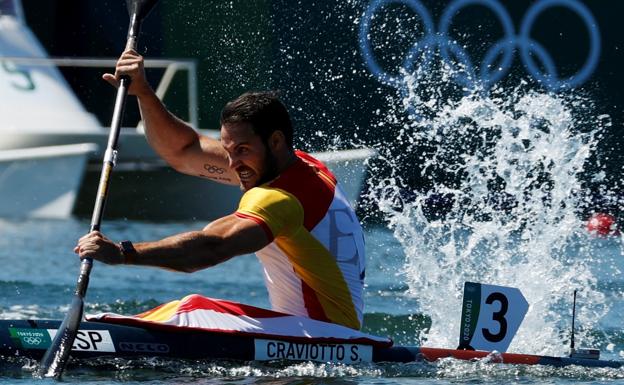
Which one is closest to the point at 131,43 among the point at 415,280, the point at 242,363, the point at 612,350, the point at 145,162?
the point at 242,363

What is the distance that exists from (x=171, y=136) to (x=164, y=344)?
1.28m

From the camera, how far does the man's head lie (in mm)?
5578

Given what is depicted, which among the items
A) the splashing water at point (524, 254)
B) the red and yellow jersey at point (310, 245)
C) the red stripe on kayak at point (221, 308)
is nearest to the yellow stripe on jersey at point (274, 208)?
the red and yellow jersey at point (310, 245)

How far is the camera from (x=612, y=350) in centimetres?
774

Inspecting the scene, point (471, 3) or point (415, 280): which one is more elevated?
point (471, 3)

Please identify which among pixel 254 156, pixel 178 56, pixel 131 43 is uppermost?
pixel 178 56

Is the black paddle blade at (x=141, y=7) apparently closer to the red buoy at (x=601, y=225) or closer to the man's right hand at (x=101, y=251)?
the man's right hand at (x=101, y=251)

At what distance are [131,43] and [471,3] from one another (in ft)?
41.0

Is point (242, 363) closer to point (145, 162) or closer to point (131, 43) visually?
point (131, 43)

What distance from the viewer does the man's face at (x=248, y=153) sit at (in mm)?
5582

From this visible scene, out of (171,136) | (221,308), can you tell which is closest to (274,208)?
(221,308)

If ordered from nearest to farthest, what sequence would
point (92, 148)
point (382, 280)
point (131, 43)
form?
point (131, 43), point (382, 280), point (92, 148)

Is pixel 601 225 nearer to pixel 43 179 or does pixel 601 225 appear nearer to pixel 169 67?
pixel 169 67

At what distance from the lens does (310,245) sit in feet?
18.5
